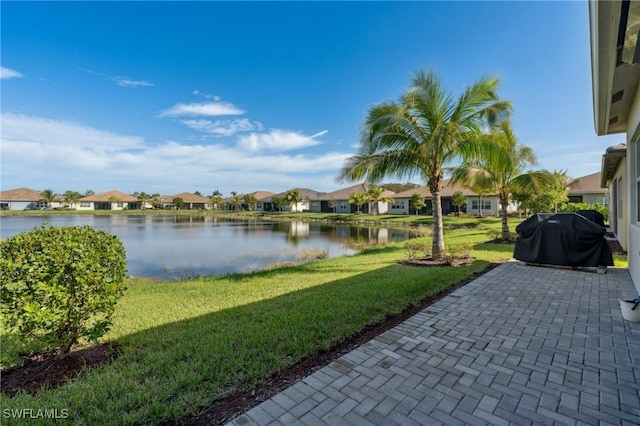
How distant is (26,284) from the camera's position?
2.74 meters

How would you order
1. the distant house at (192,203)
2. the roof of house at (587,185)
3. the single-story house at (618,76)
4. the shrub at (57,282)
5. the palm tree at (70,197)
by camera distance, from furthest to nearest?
the distant house at (192,203) < the palm tree at (70,197) < the roof of house at (587,185) < the single-story house at (618,76) < the shrub at (57,282)

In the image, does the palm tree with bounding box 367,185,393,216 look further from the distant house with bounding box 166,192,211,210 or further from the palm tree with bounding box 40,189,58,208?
the palm tree with bounding box 40,189,58,208

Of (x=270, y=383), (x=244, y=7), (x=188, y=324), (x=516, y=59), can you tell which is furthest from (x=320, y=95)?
(x=270, y=383)

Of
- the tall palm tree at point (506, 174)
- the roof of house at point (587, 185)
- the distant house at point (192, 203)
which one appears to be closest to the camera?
the tall palm tree at point (506, 174)

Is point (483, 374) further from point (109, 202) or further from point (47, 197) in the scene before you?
point (47, 197)

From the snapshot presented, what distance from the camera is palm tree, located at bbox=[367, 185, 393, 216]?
1678 inches

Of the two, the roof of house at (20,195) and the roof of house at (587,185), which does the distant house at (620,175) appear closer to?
the roof of house at (587,185)

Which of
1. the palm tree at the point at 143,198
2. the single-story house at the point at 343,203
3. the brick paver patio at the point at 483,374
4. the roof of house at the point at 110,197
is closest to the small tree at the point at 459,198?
the single-story house at the point at 343,203

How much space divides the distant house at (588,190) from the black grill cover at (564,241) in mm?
29684

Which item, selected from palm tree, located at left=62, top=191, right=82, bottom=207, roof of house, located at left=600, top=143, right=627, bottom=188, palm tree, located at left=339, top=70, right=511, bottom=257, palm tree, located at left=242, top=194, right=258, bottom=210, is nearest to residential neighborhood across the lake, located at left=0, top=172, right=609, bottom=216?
palm tree, located at left=242, top=194, right=258, bottom=210

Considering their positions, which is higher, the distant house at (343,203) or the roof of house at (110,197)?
the roof of house at (110,197)

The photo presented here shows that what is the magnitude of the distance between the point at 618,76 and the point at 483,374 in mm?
5444

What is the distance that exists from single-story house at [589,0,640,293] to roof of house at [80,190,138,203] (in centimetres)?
9133

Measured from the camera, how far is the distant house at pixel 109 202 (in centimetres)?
7519
